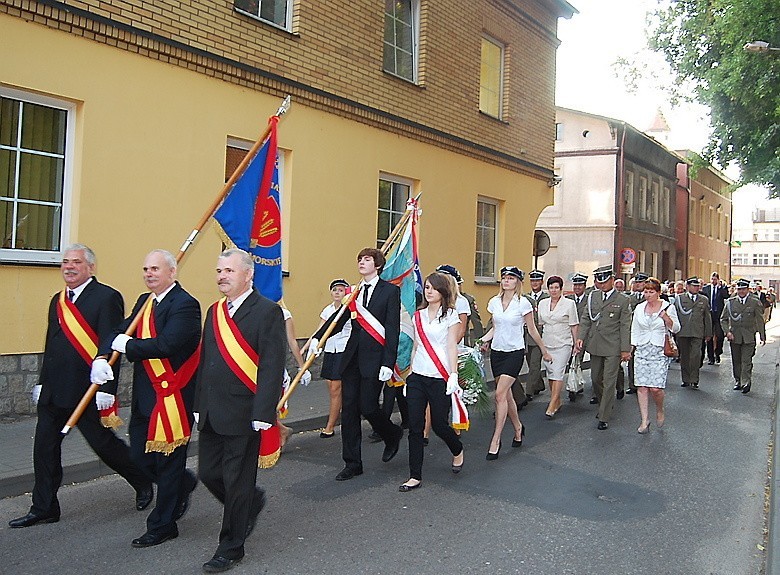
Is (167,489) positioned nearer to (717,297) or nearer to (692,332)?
(692,332)

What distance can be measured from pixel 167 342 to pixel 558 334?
6191 mm

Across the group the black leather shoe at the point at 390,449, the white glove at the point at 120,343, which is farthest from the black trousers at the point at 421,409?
the white glove at the point at 120,343

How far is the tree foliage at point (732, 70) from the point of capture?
56.3ft

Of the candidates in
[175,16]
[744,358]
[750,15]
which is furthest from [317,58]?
[750,15]

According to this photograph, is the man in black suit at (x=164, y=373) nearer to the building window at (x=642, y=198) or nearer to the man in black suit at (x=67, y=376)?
the man in black suit at (x=67, y=376)

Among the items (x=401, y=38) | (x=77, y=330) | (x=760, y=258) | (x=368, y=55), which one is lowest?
(x=77, y=330)

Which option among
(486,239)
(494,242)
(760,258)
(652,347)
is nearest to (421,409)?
(652,347)

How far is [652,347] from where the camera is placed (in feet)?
Answer: 29.7

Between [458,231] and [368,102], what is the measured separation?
11.5ft

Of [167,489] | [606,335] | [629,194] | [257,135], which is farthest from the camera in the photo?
[629,194]

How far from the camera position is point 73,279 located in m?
5.05

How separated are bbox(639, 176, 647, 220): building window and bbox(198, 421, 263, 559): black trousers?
31.7 m

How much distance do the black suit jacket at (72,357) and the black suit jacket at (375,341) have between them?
2.09 meters

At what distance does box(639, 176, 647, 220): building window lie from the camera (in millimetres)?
33741
